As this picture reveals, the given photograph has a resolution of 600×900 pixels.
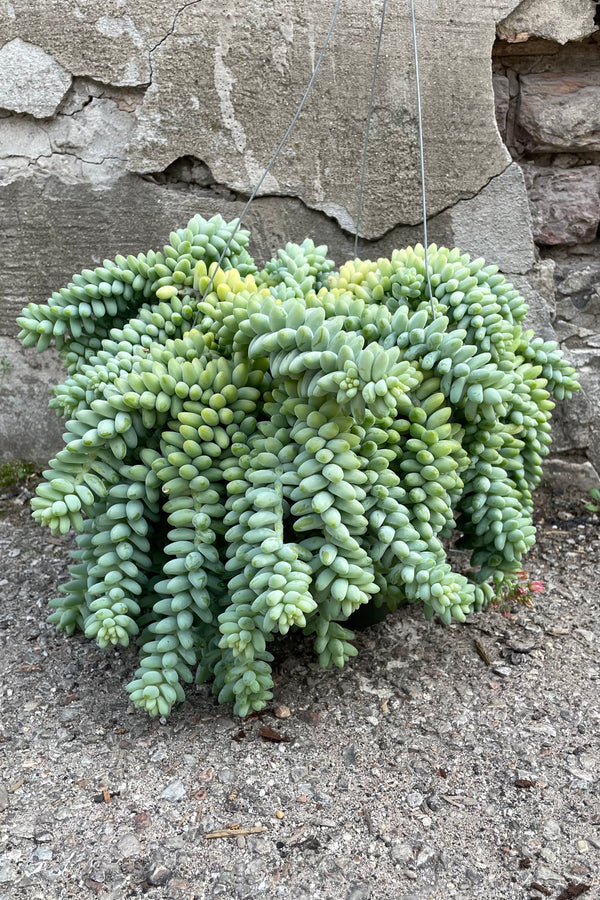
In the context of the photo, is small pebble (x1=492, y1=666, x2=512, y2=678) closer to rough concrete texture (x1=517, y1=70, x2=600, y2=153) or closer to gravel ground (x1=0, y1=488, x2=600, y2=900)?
gravel ground (x1=0, y1=488, x2=600, y2=900)

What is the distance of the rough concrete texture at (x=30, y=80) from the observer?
6.25 ft

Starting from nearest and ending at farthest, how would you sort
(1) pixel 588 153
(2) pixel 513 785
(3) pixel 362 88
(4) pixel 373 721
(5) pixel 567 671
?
(2) pixel 513 785 < (4) pixel 373 721 < (5) pixel 567 671 < (3) pixel 362 88 < (1) pixel 588 153

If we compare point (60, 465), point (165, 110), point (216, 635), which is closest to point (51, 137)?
point (165, 110)

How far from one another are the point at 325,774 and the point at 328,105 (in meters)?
1.59

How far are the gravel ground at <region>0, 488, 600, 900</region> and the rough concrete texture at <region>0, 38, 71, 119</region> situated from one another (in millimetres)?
1310

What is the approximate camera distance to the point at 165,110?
190 centimetres

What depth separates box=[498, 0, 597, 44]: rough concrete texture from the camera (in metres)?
1.91

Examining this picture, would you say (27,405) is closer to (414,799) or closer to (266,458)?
(266,458)

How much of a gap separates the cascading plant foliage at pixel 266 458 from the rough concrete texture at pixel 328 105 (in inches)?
25.1

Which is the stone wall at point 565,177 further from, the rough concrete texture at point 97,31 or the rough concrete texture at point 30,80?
the rough concrete texture at point 30,80

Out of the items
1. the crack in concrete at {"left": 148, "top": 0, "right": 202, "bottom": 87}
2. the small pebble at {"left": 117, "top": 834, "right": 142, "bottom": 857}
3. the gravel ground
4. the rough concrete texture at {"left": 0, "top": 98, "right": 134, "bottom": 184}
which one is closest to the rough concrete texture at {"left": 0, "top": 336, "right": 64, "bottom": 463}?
the rough concrete texture at {"left": 0, "top": 98, "right": 134, "bottom": 184}

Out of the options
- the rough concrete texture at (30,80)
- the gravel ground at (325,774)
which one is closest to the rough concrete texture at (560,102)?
the rough concrete texture at (30,80)

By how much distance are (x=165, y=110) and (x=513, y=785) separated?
1.74 metres

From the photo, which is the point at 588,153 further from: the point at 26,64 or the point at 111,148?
the point at 26,64
